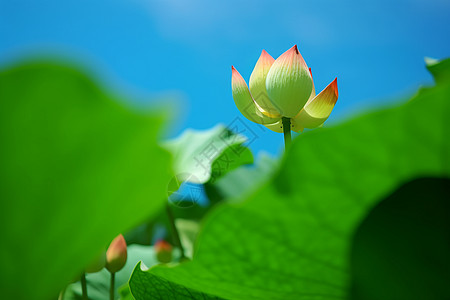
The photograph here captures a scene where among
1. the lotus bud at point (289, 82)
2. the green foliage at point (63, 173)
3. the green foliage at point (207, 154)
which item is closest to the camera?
the green foliage at point (63, 173)

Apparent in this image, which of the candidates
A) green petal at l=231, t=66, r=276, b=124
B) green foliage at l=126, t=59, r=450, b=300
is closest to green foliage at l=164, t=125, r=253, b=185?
green petal at l=231, t=66, r=276, b=124

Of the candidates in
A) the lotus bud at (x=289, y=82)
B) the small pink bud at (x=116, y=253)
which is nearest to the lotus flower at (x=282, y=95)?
the lotus bud at (x=289, y=82)

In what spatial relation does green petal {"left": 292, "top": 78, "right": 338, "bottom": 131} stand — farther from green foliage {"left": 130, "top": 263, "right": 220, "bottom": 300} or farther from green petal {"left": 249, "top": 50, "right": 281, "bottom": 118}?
green foliage {"left": 130, "top": 263, "right": 220, "bottom": 300}

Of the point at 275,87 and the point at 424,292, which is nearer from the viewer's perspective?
the point at 424,292

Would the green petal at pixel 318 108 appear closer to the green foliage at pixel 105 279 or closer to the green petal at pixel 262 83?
the green petal at pixel 262 83

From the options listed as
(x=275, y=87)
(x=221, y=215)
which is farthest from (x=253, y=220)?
(x=275, y=87)

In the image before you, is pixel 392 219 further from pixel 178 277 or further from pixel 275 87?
pixel 275 87

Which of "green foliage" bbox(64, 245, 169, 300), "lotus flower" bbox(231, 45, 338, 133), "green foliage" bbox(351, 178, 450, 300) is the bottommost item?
"green foliage" bbox(64, 245, 169, 300)
